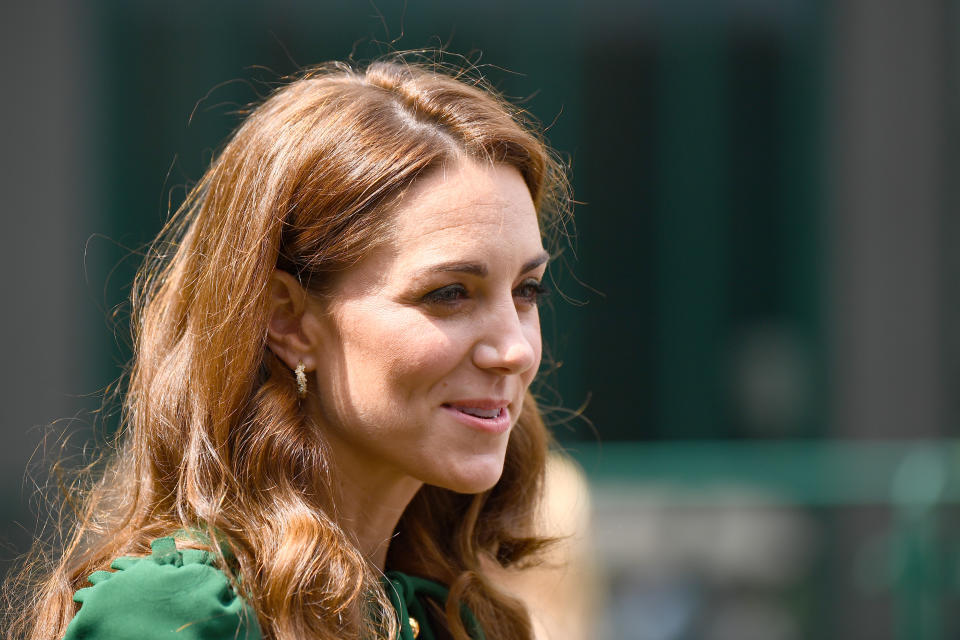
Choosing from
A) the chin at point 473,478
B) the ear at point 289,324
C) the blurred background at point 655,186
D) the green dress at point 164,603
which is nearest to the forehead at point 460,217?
the ear at point 289,324

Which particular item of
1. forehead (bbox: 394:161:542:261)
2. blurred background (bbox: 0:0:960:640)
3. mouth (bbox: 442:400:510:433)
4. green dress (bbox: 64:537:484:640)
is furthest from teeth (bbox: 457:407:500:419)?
blurred background (bbox: 0:0:960:640)

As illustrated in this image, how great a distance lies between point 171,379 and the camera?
2461mm

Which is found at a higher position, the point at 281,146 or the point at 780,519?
the point at 281,146

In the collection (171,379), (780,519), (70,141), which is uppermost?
(171,379)

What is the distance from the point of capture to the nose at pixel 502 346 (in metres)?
2.39

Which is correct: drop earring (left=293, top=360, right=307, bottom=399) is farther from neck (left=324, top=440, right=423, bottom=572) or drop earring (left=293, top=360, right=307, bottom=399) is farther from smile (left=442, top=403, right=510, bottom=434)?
smile (left=442, top=403, right=510, bottom=434)

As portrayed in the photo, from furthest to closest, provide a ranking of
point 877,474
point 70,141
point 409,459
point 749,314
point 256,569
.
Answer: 1. point 749,314
2. point 70,141
3. point 877,474
4. point 409,459
5. point 256,569

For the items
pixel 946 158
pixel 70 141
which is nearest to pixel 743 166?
pixel 946 158

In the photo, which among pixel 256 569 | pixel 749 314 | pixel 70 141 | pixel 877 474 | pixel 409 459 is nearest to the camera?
pixel 256 569

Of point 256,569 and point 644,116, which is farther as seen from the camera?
point 644,116

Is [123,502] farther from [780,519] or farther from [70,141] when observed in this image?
[70,141]

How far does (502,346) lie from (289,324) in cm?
44

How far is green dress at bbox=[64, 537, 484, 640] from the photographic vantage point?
6.73 feet

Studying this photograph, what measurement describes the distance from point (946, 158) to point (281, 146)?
7747 mm
